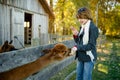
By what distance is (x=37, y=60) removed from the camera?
4641 mm

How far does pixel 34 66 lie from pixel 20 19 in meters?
12.3

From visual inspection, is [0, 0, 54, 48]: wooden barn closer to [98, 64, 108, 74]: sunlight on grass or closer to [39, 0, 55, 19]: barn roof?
[39, 0, 55, 19]: barn roof

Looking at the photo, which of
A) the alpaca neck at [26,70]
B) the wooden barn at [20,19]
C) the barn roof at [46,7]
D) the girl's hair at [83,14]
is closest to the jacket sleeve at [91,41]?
the girl's hair at [83,14]

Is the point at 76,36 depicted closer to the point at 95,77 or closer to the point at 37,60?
the point at 37,60

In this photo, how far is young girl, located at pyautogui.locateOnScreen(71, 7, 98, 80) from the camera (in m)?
4.53

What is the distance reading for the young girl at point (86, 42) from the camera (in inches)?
178

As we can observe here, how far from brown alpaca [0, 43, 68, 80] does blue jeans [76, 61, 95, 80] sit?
379 millimetres

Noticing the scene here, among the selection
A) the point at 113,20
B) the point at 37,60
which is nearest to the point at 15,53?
the point at 37,60

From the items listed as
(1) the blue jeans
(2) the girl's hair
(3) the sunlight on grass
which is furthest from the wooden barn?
(2) the girl's hair

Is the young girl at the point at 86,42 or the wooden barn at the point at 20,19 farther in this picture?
the wooden barn at the point at 20,19

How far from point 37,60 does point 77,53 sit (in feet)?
2.51

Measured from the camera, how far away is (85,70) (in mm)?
4789

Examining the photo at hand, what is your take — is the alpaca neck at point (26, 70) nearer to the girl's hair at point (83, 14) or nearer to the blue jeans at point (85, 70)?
the blue jeans at point (85, 70)

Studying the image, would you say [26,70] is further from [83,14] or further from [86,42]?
[83,14]
